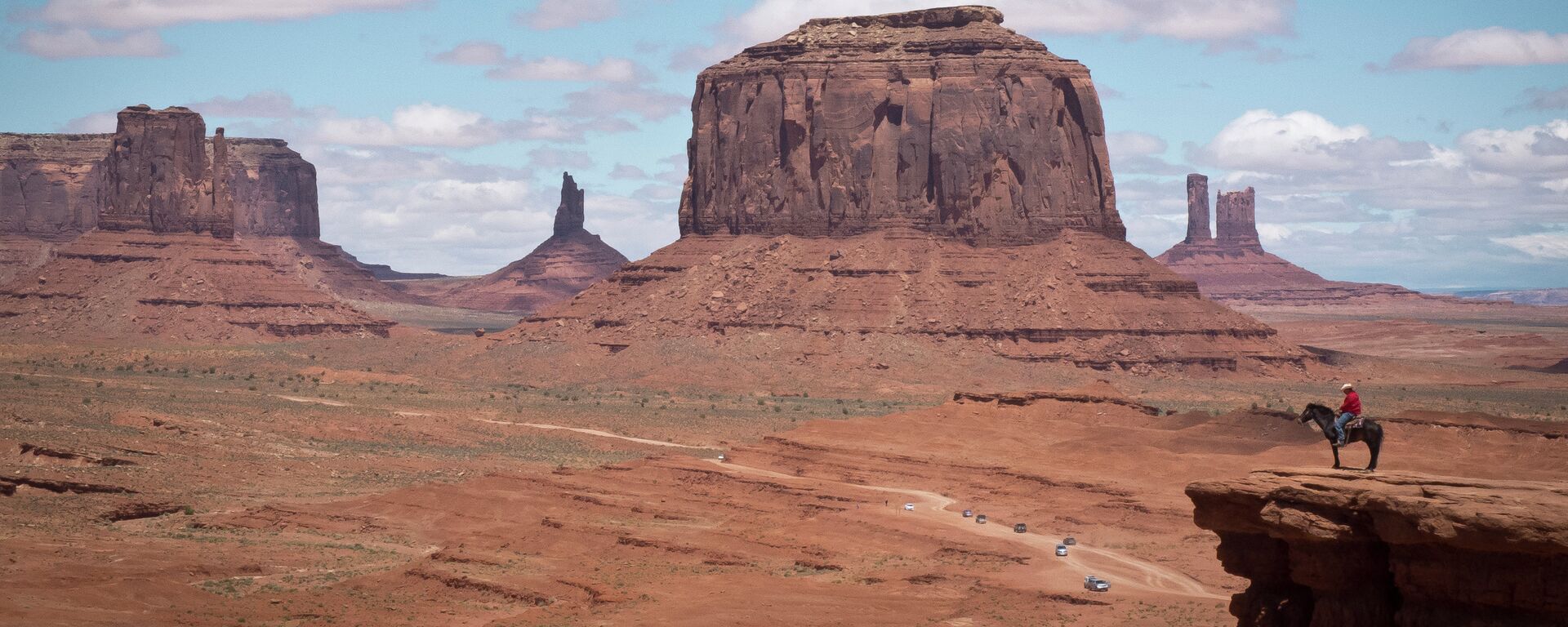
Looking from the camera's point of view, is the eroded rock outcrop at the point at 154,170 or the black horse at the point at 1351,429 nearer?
the black horse at the point at 1351,429

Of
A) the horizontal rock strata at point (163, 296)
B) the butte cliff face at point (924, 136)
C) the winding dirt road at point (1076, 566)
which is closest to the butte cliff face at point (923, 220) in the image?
the butte cliff face at point (924, 136)

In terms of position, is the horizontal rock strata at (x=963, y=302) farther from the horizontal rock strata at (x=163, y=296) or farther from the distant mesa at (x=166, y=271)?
the distant mesa at (x=166, y=271)

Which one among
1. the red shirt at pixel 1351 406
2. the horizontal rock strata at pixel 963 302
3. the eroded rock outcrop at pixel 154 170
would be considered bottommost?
the red shirt at pixel 1351 406

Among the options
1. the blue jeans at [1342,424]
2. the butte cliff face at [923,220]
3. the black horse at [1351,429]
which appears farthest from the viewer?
the butte cliff face at [923,220]

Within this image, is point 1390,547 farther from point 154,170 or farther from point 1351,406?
point 154,170

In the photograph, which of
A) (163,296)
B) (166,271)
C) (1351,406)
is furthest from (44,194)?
(1351,406)

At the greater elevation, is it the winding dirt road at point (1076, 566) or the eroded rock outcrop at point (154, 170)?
the eroded rock outcrop at point (154, 170)

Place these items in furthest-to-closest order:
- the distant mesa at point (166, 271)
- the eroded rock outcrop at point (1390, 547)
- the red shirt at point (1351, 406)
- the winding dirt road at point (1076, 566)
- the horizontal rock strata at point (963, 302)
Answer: the distant mesa at point (166, 271), the horizontal rock strata at point (963, 302), the winding dirt road at point (1076, 566), the red shirt at point (1351, 406), the eroded rock outcrop at point (1390, 547)
